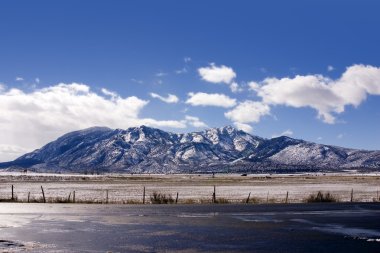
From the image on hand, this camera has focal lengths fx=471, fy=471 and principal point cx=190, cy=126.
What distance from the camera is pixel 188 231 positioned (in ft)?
83.1

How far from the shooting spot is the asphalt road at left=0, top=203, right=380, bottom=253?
2020 cm

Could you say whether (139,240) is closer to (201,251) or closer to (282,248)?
(201,251)

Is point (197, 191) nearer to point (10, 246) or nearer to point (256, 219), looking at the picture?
point (256, 219)

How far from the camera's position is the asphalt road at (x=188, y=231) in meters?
20.2

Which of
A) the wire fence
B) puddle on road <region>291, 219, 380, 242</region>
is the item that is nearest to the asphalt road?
puddle on road <region>291, 219, 380, 242</region>

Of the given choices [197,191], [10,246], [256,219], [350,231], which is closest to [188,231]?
[256,219]

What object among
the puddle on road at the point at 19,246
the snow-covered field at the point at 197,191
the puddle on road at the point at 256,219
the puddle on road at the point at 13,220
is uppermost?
the puddle on road at the point at 19,246

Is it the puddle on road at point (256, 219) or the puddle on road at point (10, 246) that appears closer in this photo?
the puddle on road at point (10, 246)

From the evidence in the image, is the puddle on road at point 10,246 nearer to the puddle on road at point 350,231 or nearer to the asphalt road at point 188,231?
the asphalt road at point 188,231

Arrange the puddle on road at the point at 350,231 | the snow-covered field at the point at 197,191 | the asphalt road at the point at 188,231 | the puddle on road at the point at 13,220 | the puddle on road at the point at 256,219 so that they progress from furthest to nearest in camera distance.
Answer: the snow-covered field at the point at 197,191 → the puddle on road at the point at 256,219 → the puddle on road at the point at 13,220 → the puddle on road at the point at 350,231 → the asphalt road at the point at 188,231

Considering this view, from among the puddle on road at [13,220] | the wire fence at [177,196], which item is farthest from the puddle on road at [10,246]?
the wire fence at [177,196]

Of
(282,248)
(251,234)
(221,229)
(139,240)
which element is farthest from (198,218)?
(282,248)

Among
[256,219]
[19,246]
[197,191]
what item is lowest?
[197,191]

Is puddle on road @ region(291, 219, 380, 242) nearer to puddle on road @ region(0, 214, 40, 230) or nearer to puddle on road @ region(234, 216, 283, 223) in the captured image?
puddle on road @ region(234, 216, 283, 223)
